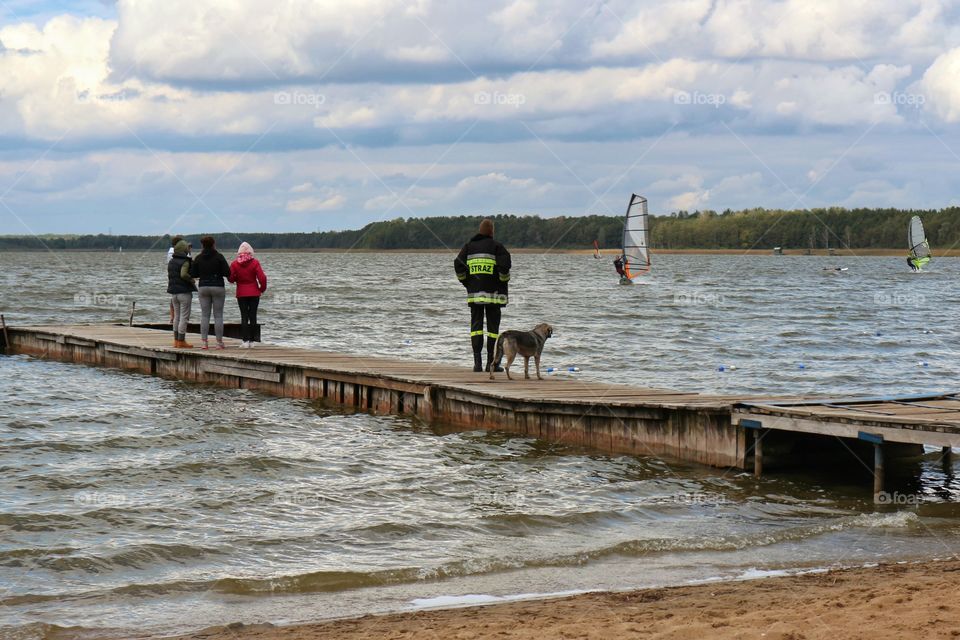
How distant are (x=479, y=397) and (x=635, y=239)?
50.4 metres

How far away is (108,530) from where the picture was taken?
10.2m

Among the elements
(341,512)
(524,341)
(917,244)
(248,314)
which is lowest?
(341,512)

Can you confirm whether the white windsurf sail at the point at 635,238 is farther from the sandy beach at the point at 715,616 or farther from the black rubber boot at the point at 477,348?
the sandy beach at the point at 715,616

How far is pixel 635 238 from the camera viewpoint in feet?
209

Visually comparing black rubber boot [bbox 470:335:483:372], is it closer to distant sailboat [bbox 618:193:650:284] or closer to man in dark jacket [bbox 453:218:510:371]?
man in dark jacket [bbox 453:218:510:371]

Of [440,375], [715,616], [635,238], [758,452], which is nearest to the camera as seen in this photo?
[715,616]

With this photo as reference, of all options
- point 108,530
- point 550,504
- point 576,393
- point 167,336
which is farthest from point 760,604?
point 167,336

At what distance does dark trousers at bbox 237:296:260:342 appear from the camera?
59.7 ft

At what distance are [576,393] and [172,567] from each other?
6.46 metres

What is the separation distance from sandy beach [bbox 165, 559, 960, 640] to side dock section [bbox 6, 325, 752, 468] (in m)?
4.29

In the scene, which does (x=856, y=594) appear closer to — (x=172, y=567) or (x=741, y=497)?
(x=741, y=497)

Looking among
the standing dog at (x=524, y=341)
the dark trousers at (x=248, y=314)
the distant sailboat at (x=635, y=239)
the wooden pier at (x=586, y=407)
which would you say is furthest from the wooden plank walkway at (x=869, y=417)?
the distant sailboat at (x=635, y=239)

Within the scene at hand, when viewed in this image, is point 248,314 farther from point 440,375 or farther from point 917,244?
point 917,244

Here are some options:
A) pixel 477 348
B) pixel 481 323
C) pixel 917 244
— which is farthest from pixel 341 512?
pixel 917 244
